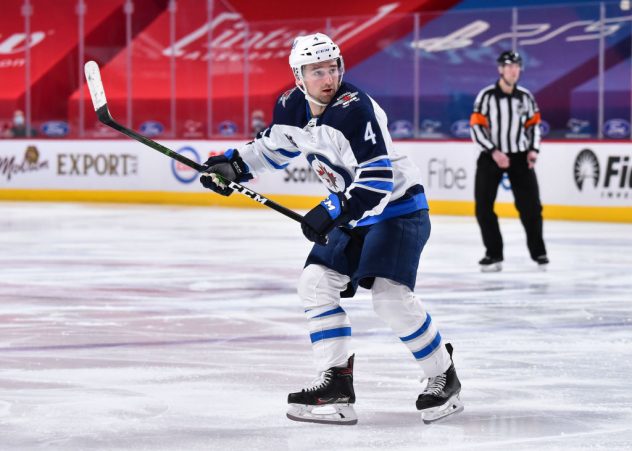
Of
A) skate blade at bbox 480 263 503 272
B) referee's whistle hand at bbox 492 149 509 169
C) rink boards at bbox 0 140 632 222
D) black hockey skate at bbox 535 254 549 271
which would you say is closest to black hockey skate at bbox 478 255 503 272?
skate blade at bbox 480 263 503 272

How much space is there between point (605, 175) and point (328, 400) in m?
8.82

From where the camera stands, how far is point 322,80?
3609 millimetres

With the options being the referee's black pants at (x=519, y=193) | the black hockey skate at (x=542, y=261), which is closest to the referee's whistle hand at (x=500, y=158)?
the referee's black pants at (x=519, y=193)

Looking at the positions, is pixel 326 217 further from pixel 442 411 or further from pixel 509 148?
pixel 509 148

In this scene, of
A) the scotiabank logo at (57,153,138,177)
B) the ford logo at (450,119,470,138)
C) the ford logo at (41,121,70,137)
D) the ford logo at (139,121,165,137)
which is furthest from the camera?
the ford logo at (41,121,70,137)

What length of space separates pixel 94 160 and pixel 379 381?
459 inches

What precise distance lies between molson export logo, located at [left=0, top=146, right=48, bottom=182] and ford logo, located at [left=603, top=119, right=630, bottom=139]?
6.73 meters

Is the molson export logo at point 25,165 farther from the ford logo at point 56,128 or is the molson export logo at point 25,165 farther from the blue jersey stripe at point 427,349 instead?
the blue jersey stripe at point 427,349

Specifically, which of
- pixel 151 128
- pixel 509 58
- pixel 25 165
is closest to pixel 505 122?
pixel 509 58

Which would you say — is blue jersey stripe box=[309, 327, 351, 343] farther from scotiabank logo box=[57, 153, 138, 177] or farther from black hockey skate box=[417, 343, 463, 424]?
scotiabank logo box=[57, 153, 138, 177]

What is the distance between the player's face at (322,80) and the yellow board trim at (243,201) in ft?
28.8

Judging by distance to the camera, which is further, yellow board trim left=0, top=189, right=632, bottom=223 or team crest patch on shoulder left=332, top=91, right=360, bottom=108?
yellow board trim left=0, top=189, right=632, bottom=223

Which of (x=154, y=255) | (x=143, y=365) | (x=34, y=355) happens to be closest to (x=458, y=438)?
(x=143, y=365)

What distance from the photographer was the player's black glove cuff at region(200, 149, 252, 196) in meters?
3.96
